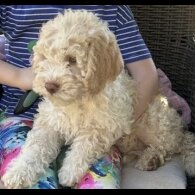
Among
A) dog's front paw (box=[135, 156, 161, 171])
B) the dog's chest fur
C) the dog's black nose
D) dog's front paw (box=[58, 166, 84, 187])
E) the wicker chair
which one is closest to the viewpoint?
the dog's black nose

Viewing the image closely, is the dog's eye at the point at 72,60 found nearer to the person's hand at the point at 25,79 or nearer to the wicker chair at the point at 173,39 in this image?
the person's hand at the point at 25,79

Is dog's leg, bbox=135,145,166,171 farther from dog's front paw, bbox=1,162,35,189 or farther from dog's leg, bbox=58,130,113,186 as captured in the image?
dog's front paw, bbox=1,162,35,189

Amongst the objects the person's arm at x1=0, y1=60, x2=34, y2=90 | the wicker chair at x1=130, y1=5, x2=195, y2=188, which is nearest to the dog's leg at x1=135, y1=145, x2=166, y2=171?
the wicker chair at x1=130, y1=5, x2=195, y2=188

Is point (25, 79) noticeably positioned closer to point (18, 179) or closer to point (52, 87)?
point (52, 87)

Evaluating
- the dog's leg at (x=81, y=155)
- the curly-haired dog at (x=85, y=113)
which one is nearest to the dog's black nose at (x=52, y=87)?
the curly-haired dog at (x=85, y=113)
